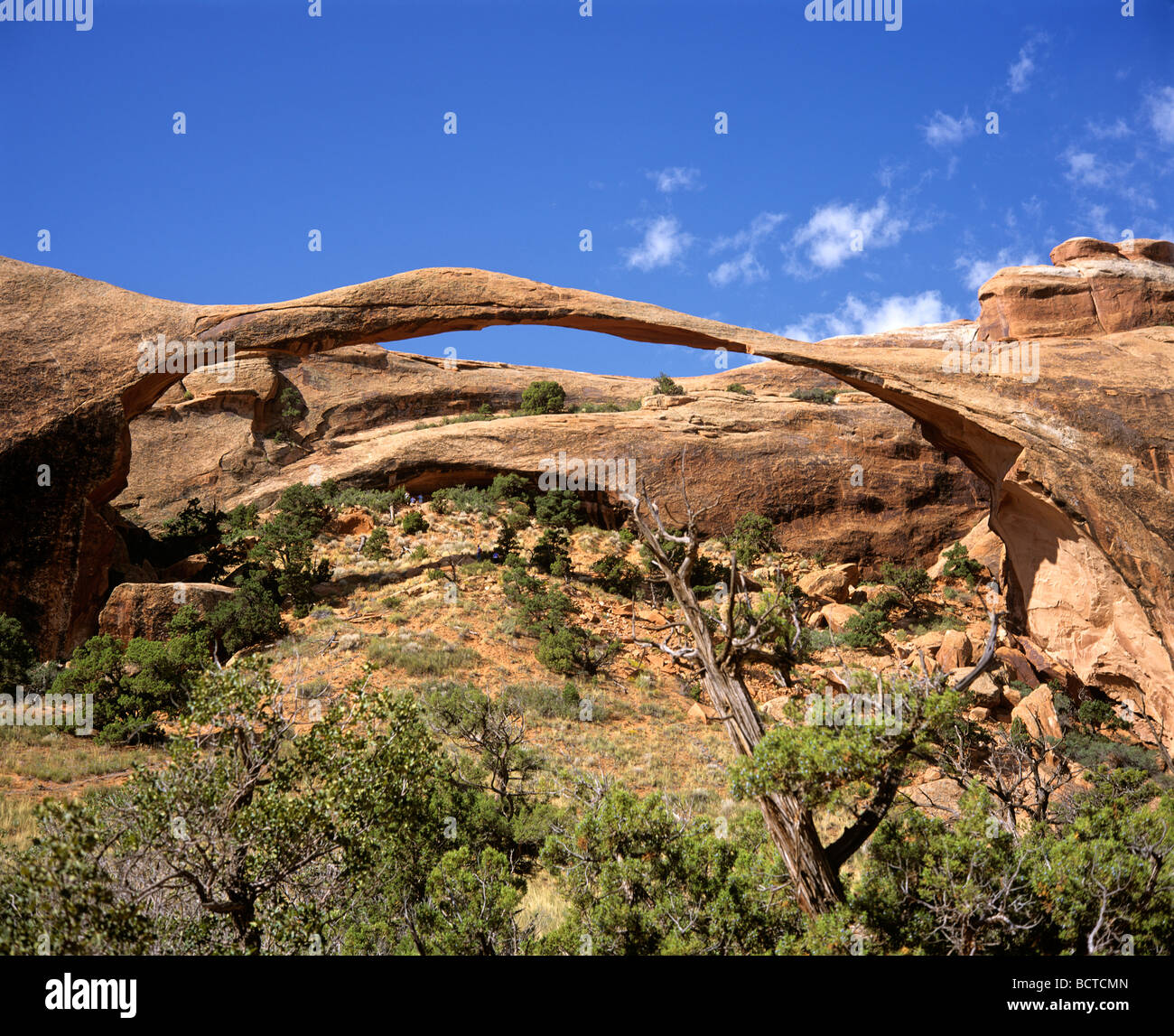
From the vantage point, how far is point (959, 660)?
619 inches

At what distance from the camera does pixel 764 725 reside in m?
6.60

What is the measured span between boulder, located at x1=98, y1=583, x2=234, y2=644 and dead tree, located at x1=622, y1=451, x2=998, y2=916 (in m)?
12.9

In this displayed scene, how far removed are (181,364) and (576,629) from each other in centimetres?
1026

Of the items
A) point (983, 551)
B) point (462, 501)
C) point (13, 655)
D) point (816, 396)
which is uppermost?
point (816, 396)

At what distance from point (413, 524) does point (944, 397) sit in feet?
48.0

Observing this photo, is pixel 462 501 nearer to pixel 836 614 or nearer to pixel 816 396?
pixel 836 614

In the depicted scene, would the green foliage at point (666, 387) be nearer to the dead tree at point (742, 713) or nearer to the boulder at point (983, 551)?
the boulder at point (983, 551)

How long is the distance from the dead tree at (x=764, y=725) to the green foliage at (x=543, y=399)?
23964 mm

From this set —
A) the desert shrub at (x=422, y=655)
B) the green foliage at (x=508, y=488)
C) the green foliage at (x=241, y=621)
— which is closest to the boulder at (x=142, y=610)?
the green foliage at (x=241, y=621)

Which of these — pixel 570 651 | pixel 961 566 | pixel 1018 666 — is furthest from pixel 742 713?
pixel 961 566

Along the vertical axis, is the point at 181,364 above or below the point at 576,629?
above
